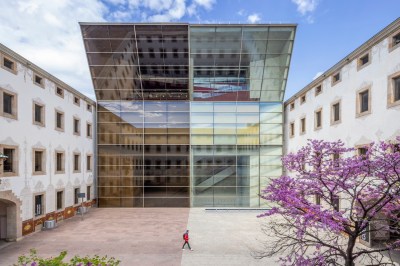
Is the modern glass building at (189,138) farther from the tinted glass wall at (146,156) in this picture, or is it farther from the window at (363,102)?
the window at (363,102)

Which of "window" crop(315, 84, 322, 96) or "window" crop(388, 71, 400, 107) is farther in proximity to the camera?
"window" crop(315, 84, 322, 96)

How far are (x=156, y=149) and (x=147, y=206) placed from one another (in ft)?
22.0

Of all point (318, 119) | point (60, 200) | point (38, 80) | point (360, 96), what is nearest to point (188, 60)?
point (38, 80)

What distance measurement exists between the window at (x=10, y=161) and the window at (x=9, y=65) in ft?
17.2

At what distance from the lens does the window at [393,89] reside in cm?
1381

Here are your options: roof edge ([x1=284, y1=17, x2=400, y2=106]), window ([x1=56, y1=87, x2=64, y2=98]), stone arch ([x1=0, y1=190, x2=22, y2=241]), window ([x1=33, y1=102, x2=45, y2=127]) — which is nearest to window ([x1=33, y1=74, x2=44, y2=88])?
window ([x1=33, y1=102, x2=45, y2=127])

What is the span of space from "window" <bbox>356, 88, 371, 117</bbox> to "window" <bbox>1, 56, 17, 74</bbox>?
23804 millimetres

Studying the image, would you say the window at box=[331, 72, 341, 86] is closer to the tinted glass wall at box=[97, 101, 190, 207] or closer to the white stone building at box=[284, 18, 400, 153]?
the white stone building at box=[284, 18, 400, 153]

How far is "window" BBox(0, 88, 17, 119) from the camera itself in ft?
52.3

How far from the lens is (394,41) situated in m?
14.1

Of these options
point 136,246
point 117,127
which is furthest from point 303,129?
point 117,127

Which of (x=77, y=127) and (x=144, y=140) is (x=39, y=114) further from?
(x=144, y=140)

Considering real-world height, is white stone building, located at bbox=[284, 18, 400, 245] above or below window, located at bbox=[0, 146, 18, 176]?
above

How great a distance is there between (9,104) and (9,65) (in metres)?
2.65
